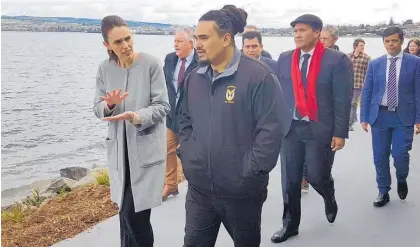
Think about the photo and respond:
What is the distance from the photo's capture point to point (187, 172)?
3230 mm

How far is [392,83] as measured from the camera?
5449 millimetres

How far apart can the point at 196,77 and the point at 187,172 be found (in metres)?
0.58

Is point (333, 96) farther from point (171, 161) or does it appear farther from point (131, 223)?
point (171, 161)

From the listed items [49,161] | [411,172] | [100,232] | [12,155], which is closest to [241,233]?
[100,232]

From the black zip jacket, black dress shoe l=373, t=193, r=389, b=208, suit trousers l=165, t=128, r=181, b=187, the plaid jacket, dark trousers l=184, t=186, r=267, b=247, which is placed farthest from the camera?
the plaid jacket

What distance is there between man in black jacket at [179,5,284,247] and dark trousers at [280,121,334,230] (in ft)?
4.39

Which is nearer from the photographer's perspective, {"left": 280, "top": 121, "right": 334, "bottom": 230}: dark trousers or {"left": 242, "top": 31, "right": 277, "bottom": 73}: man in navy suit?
{"left": 280, "top": 121, "right": 334, "bottom": 230}: dark trousers

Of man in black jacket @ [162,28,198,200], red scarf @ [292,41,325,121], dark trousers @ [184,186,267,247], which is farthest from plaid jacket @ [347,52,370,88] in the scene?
dark trousers @ [184,186,267,247]

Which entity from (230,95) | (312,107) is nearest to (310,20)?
(312,107)

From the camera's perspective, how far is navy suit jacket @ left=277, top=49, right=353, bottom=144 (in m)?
4.34

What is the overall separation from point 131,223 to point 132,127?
698 millimetres

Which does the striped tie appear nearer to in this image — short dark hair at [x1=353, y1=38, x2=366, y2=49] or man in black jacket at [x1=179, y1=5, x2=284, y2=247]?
man in black jacket at [x1=179, y1=5, x2=284, y2=247]

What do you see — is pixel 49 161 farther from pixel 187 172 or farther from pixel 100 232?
pixel 187 172

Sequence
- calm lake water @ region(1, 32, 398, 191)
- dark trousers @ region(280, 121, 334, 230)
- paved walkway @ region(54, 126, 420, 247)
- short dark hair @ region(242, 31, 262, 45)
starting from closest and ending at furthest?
dark trousers @ region(280, 121, 334, 230) < paved walkway @ region(54, 126, 420, 247) < short dark hair @ region(242, 31, 262, 45) < calm lake water @ region(1, 32, 398, 191)
